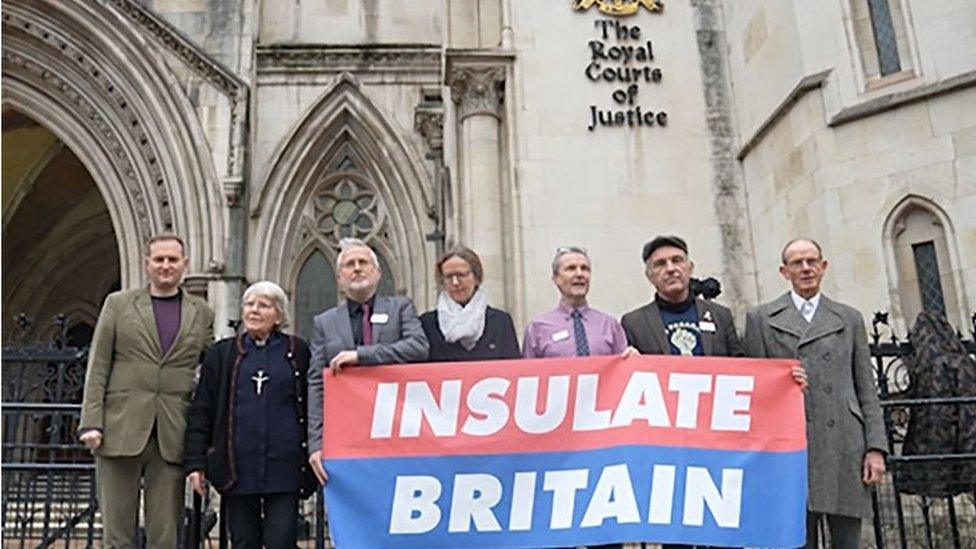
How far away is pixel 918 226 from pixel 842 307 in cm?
431

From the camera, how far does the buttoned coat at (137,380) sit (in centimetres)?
444

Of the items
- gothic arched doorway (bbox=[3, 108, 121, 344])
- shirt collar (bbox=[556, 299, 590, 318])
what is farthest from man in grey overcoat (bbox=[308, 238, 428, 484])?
gothic arched doorway (bbox=[3, 108, 121, 344])

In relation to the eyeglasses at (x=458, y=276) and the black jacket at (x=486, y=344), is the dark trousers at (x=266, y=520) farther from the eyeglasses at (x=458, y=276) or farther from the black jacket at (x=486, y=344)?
the eyeglasses at (x=458, y=276)

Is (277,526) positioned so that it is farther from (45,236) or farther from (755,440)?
(45,236)

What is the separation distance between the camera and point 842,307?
4766 mm

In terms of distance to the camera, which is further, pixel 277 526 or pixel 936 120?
pixel 936 120

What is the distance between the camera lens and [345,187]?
15.7 metres

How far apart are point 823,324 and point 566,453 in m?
1.54

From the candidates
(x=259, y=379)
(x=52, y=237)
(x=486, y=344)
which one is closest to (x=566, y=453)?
(x=486, y=344)

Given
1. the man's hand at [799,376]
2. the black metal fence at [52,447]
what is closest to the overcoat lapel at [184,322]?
the black metal fence at [52,447]

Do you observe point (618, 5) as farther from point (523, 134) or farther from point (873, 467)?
point (873, 467)

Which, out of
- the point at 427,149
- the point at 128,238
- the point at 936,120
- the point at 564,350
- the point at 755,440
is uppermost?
the point at 427,149

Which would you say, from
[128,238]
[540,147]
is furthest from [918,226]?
[128,238]

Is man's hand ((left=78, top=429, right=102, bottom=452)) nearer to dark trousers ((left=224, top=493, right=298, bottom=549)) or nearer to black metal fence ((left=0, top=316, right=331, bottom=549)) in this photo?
dark trousers ((left=224, top=493, right=298, bottom=549))
